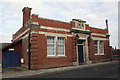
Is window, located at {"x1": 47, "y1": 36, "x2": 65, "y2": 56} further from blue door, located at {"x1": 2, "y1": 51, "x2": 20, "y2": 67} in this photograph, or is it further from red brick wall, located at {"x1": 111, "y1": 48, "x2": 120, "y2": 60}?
red brick wall, located at {"x1": 111, "y1": 48, "x2": 120, "y2": 60}

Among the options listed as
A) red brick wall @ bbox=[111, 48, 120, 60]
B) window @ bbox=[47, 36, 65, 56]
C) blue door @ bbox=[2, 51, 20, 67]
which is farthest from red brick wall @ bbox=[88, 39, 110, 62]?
blue door @ bbox=[2, 51, 20, 67]

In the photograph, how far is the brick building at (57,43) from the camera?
14.4m

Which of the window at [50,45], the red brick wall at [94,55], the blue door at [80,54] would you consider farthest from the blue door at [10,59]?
the red brick wall at [94,55]

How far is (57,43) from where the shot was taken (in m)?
15.8

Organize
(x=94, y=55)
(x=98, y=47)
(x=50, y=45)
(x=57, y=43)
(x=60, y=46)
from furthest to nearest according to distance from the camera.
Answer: (x=98, y=47)
(x=94, y=55)
(x=60, y=46)
(x=57, y=43)
(x=50, y=45)

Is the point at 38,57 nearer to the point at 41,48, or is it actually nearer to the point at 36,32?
the point at 41,48

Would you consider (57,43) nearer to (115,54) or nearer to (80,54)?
(80,54)

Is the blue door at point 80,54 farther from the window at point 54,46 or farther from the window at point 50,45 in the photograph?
the window at point 50,45

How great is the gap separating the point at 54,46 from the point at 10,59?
6254 millimetres

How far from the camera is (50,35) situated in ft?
50.6

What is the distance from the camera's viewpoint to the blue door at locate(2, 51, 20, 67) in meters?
17.2

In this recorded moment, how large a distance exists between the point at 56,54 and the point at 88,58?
5.35 meters

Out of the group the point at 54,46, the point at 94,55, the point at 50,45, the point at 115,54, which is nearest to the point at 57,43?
the point at 54,46

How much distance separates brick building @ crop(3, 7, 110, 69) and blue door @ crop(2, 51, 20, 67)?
0.80m
